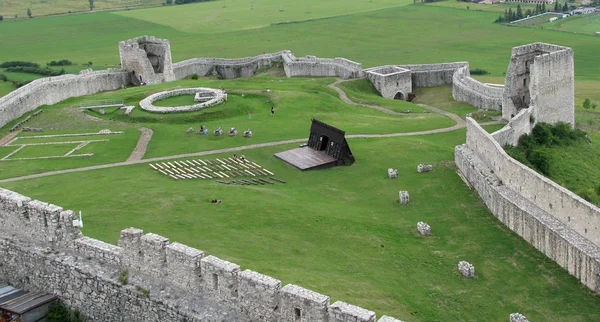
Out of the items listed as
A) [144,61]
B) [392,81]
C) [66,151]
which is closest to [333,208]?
[66,151]

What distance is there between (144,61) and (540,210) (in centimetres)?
5794

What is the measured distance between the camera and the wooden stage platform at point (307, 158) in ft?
160

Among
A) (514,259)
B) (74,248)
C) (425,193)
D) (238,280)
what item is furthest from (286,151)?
(238,280)

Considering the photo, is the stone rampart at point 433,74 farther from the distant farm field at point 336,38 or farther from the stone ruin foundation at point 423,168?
the stone ruin foundation at point 423,168

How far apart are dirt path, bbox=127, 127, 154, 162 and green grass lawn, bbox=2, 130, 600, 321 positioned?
2709 mm

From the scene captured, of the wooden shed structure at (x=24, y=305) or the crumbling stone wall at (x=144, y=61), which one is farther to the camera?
the crumbling stone wall at (x=144, y=61)

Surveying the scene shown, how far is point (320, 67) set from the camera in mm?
92625

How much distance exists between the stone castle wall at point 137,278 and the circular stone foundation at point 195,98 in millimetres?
35896

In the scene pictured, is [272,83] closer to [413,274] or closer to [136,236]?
[413,274]

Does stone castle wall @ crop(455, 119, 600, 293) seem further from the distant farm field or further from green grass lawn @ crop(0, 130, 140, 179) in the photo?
the distant farm field

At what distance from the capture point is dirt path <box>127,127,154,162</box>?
166ft

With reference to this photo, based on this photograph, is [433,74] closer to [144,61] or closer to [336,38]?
[144,61]

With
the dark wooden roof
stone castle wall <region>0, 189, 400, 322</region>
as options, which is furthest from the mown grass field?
the dark wooden roof

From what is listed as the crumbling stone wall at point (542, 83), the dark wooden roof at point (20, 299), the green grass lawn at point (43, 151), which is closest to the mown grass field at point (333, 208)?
the green grass lawn at point (43, 151)
